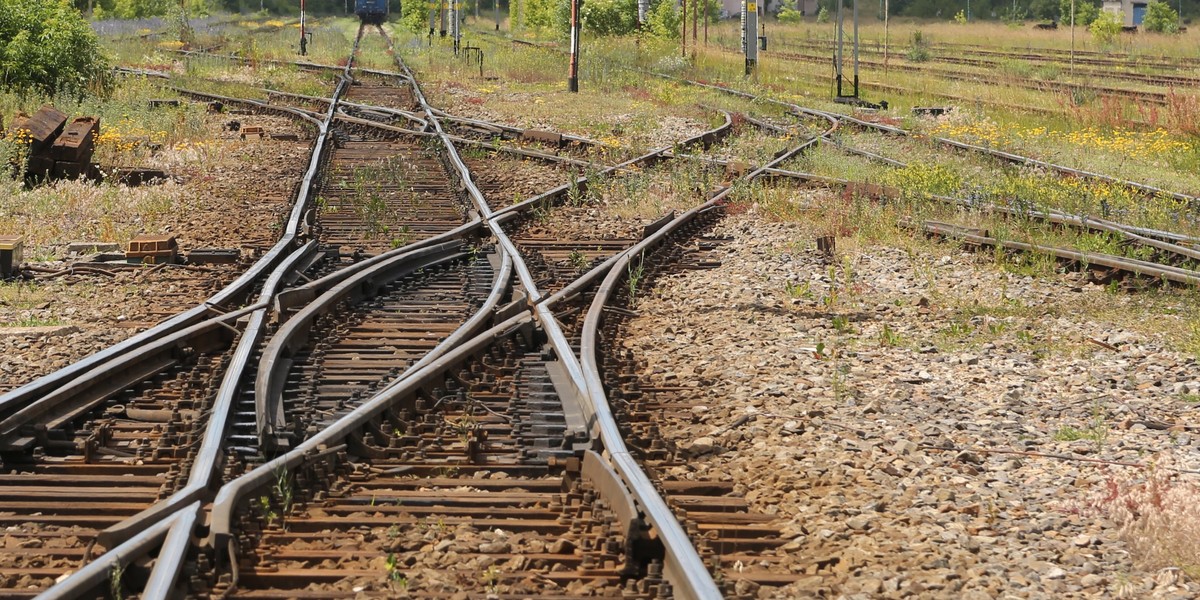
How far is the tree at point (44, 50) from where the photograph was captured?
74.4ft

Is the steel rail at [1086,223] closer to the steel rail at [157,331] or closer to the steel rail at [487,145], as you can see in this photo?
the steel rail at [487,145]

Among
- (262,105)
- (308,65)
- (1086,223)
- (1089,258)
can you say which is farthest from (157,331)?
(308,65)

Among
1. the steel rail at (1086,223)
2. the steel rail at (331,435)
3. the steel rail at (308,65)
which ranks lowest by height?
the steel rail at (331,435)

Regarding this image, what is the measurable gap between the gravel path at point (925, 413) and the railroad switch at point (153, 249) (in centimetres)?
369

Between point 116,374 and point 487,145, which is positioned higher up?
point 487,145

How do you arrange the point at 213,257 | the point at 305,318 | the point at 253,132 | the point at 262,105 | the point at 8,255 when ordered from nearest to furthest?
1. the point at 305,318
2. the point at 8,255
3. the point at 213,257
4. the point at 253,132
5. the point at 262,105

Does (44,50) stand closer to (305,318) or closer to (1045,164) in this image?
(1045,164)

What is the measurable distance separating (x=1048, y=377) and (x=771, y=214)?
567 cm

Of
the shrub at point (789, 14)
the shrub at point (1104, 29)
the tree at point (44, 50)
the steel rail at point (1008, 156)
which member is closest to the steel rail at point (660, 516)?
the steel rail at point (1008, 156)

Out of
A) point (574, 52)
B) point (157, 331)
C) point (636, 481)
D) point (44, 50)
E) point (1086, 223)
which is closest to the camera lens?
point (636, 481)

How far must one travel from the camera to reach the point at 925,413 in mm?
7102

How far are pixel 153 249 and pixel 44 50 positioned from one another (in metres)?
14.0

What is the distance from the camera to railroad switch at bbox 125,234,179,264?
35.4 feet

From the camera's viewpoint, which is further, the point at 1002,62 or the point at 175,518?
the point at 1002,62
